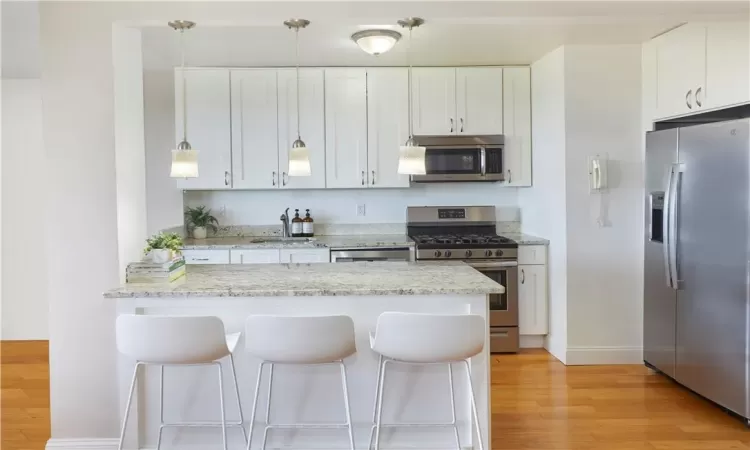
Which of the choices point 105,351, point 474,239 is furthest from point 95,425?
point 474,239

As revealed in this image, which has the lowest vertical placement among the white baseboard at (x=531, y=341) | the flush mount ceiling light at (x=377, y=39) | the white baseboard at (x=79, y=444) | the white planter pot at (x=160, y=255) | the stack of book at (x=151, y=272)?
the white baseboard at (x=79, y=444)

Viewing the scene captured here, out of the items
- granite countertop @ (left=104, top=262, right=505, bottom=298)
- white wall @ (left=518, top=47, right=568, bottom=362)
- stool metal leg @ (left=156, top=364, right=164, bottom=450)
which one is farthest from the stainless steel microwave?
stool metal leg @ (left=156, top=364, right=164, bottom=450)

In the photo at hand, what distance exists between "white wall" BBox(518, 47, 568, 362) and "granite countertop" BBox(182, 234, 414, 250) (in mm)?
1103

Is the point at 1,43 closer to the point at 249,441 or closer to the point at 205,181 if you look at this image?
the point at 205,181

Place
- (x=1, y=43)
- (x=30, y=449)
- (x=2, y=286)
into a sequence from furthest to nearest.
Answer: (x=2, y=286)
(x=1, y=43)
(x=30, y=449)

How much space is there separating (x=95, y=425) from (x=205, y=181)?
7.85 ft

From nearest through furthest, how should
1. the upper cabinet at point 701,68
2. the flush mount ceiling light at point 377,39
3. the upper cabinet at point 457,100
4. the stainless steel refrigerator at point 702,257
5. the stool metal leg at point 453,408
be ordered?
the stool metal leg at point 453,408 < the stainless steel refrigerator at point 702,257 < the upper cabinet at point 701,68 < the flush mount ceiling light at point 377,39 < the upper cabinet at point 457,100

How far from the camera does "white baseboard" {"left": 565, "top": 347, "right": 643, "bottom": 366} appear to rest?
4441 mm

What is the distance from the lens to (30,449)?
10.1ft

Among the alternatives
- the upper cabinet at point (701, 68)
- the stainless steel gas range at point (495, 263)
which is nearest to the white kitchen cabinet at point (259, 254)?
the stainless steel gas range at point (495, 263)

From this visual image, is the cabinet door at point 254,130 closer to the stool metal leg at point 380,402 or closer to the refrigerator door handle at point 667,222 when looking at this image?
the stool metal leg at point 380,402

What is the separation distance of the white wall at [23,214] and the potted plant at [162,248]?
2.79 m

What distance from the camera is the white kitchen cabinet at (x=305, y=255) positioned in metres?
4.66

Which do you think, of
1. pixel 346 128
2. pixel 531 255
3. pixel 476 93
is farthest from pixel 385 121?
pixel 531 255
